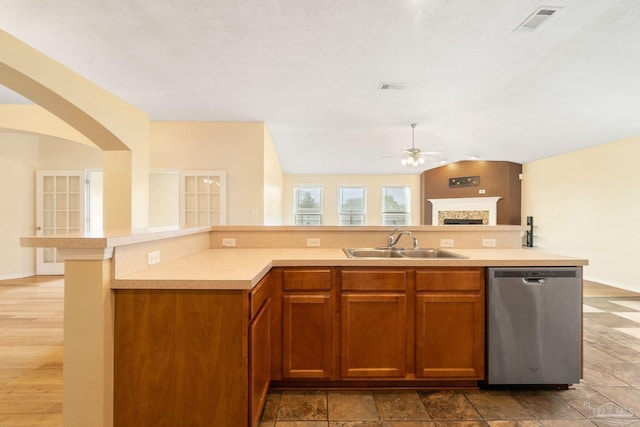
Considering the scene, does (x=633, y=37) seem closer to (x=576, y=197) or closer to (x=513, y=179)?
(x=576, y=197)

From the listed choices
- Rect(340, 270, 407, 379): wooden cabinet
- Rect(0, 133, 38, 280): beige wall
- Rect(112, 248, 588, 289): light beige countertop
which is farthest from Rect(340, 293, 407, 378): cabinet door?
Rect(0, 133, 38, 280): beige wall

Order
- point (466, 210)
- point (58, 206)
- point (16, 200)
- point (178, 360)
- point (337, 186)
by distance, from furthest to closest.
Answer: point (337, 186) → point (466, 210) → point (58, 206) → point (16, 200) → point (178, 360)

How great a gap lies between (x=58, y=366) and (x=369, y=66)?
4.05m

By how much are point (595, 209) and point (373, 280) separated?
594cm

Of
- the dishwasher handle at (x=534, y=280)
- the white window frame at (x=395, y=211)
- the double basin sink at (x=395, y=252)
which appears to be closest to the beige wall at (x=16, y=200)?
the double basin sink at (x=395, y=252)

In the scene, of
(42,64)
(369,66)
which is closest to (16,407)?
(42,64)

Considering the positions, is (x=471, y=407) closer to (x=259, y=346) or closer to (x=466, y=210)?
(x=259, y=346)

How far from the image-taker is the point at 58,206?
595 centimetres

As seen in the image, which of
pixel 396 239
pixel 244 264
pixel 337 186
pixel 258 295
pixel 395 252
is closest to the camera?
pixel 258 295

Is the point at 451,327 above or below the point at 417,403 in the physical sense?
above

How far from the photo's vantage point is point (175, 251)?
2092mm

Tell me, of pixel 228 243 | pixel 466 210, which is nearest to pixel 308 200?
pixel 466 210

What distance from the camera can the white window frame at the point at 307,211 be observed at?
9.83 meters

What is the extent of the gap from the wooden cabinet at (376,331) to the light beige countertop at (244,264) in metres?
0.15
